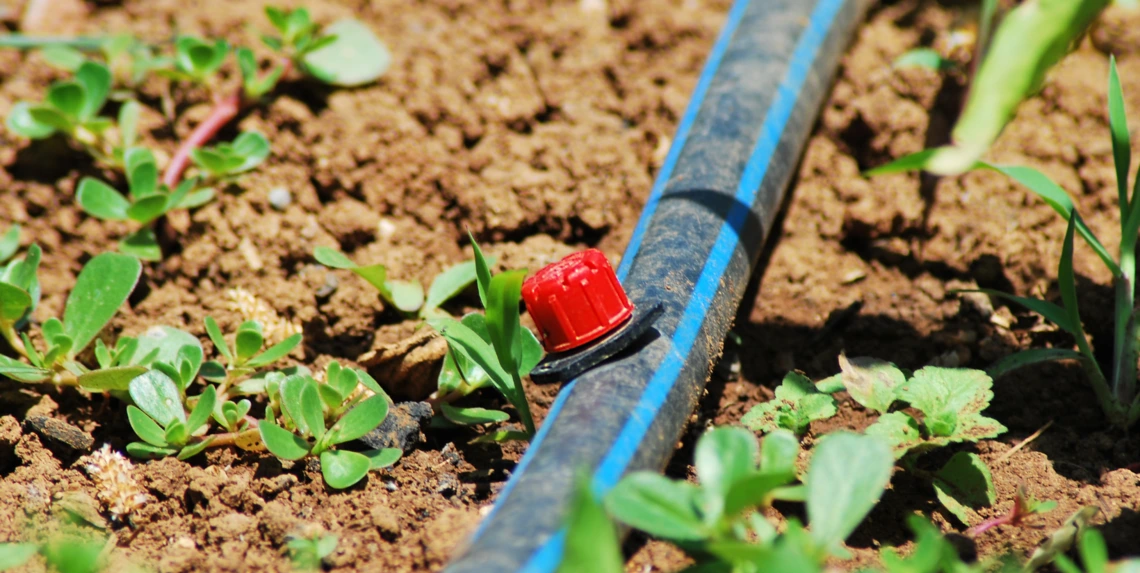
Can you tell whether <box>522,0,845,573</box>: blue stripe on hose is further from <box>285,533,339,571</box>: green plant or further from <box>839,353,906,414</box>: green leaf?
<box>285,533,339,571</box>: green plant

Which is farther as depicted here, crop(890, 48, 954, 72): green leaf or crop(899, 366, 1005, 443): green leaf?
crop(890, 48, 954, 72): green leaf

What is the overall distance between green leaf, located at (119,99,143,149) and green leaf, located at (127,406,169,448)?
767mm

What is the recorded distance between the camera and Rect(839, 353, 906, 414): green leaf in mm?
1429

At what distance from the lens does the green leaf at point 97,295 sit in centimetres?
161

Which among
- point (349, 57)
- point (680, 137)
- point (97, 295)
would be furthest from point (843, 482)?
point (349, 57)

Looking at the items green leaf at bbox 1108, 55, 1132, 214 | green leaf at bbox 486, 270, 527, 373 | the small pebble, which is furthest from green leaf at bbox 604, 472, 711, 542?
the small pebble

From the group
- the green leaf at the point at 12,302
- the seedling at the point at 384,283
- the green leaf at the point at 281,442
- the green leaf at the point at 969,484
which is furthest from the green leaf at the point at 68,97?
the green leaf at the point at 969,484

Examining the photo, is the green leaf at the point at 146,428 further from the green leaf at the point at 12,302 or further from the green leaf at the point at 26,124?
the green leaf at the point at 26,124

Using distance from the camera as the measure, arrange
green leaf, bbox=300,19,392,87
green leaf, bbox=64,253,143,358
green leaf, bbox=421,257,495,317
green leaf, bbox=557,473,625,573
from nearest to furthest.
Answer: green leaf, bbox=557,473,625,573, green leaf, bbox=64,253,143,358, green leaf, bbox=421,257,495,317, green leaf, bbox=300,19,392,87

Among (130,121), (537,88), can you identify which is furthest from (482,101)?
(130,121)

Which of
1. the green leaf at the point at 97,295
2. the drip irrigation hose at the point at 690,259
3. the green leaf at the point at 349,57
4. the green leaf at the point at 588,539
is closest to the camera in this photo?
the green leaf at the point at 588,539

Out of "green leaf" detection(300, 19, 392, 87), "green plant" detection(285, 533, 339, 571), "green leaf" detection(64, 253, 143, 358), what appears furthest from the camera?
"green leaf" detection(300, 19, 392, 87)

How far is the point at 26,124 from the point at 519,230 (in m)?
1.06

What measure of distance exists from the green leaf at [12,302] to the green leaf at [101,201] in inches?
12.2
